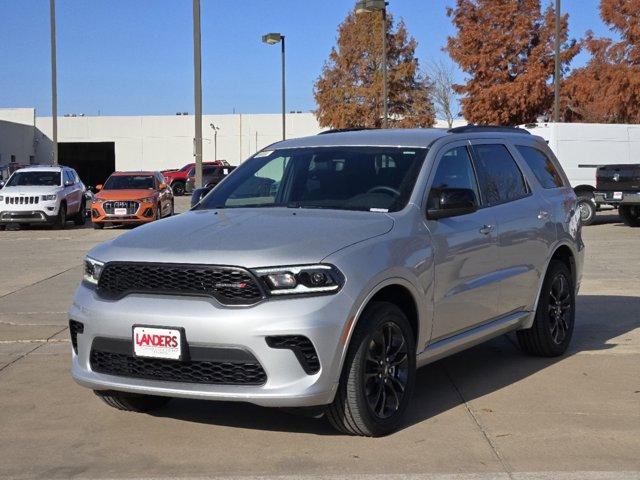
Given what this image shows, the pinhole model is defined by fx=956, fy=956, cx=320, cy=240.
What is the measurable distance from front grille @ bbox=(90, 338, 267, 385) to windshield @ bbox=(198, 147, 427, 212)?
58.4 inches

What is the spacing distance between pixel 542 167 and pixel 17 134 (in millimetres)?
57649

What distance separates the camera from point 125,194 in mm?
24719

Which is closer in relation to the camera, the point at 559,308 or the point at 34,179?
the point at 559,308

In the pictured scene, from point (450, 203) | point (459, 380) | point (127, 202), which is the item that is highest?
point (450, 203)

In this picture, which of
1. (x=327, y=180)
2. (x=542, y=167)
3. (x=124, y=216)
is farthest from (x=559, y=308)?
(x=124, y=216)

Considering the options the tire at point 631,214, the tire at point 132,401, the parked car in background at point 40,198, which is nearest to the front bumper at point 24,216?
the parked car in background at point 40,198

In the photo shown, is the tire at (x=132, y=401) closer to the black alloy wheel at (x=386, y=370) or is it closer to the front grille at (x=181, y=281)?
the front grille at (x=181, y=281)

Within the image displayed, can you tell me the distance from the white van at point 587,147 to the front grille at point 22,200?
1270 cm

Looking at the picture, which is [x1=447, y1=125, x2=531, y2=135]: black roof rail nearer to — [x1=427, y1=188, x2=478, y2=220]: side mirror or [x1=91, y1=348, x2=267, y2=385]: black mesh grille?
[x1=427, y1=188, x2=478, y2=220]: side mirror

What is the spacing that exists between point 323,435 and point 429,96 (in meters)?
47.6

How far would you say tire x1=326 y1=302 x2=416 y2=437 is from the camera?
208 inches

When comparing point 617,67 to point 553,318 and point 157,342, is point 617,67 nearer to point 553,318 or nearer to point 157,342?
point 553,318

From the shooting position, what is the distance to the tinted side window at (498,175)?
7031mm

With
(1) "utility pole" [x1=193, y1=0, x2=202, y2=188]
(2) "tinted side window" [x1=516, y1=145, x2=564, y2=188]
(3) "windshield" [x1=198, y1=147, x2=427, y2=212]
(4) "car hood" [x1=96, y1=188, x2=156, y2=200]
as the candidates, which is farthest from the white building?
(3) "windshield" [x1=198, y1=147, x2=427, y2=212]
